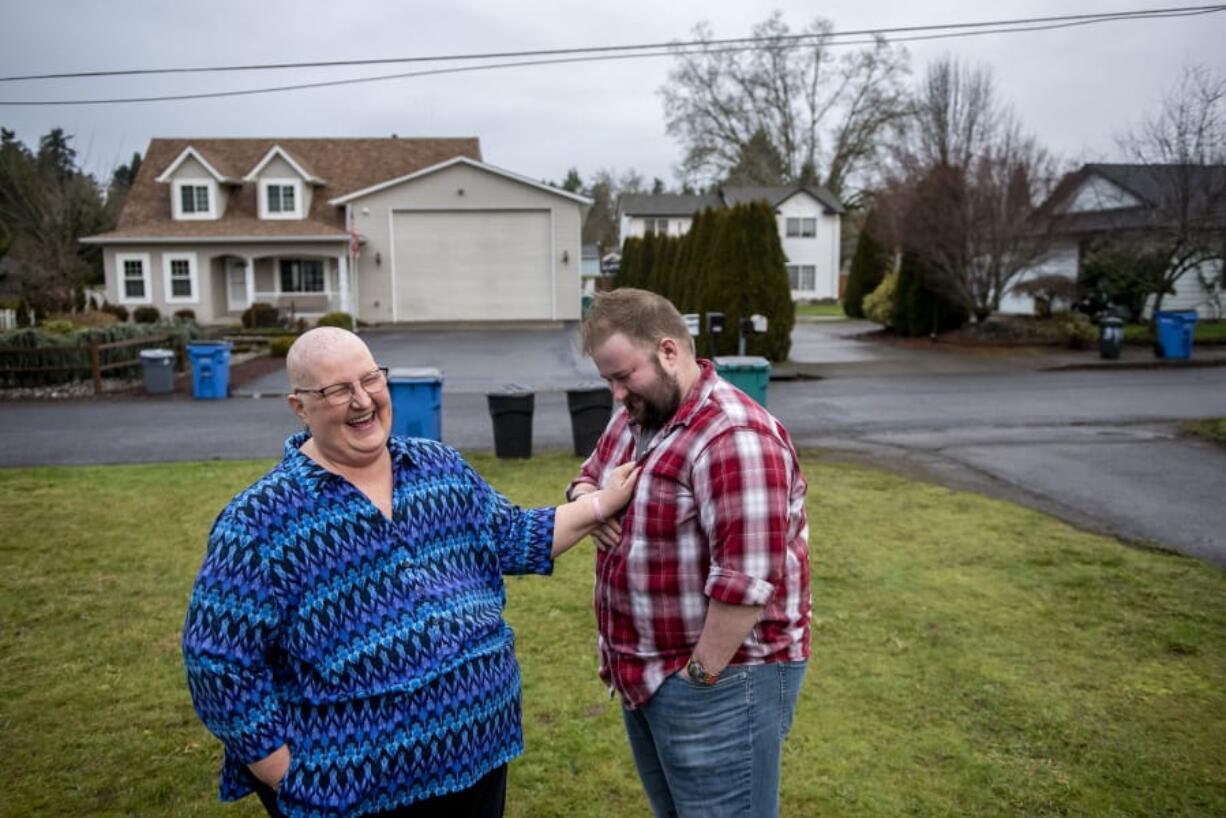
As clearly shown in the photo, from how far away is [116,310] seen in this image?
29922 millimetres

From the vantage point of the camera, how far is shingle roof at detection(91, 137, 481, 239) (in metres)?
32.3

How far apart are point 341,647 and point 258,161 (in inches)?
1466

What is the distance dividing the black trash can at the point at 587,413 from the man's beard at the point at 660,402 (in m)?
8.10

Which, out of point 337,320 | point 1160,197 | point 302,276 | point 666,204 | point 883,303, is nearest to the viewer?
point 1160,197

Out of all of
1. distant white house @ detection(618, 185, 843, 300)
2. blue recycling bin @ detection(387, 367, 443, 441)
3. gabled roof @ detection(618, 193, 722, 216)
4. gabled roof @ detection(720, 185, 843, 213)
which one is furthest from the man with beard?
gabled roof @ detection(618, 193, 722, 216)

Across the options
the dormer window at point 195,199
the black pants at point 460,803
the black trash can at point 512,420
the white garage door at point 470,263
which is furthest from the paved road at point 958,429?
the dormer window at point 195,199

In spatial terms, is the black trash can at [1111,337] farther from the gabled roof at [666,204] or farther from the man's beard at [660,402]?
the gabled roof at [666,204]

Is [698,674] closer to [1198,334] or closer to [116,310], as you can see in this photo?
[1198,334]

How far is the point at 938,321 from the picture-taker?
26781mm

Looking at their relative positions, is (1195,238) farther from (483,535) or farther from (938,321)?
(483,535)

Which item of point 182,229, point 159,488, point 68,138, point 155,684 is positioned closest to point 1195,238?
point 159,488

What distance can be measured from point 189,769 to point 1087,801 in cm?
359

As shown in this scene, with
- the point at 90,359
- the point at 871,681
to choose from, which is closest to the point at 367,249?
the point at 90,359

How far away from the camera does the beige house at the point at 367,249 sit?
3212 cm
